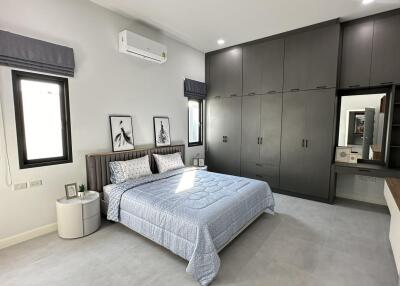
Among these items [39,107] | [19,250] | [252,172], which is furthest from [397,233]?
[39,107]

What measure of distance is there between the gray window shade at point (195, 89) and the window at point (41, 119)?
7.90 feet

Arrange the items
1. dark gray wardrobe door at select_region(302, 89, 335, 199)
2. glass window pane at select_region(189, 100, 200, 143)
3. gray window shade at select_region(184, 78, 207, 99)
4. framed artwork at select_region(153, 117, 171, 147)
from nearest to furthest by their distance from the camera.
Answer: dark gray wardrobe door at select_region(302, 89, 335, 199), framed artwork at select_region(153, 117, 171, 147), gray window shade at select_region(184, 78, 207, 99), glass window pane at select_region(189, 100, 200, 143)

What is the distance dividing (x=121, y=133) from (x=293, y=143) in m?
3.17

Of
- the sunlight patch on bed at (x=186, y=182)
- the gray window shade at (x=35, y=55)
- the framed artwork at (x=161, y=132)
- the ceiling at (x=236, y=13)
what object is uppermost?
the ceiling at (x=236, y=13)

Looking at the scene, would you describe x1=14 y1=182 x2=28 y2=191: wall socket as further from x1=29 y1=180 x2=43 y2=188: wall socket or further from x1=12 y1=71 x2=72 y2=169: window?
x1=12 y1=71 x2=72 y2=169: window

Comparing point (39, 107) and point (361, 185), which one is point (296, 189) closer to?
point (361, 185)

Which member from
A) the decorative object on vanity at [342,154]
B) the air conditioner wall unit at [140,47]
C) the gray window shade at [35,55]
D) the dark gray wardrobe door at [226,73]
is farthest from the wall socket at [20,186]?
the decorative object on vanity at [342,154]

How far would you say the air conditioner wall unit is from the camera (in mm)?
3150

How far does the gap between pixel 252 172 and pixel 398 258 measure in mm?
2784

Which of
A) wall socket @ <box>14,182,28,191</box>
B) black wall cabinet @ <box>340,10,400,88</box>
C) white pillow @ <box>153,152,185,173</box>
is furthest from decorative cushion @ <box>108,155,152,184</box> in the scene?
black wall cabinet @ <box>340,10,400,88</box>

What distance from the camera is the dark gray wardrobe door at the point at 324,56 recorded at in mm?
3471

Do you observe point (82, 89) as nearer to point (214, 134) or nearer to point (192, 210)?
Result: point (192, 210)

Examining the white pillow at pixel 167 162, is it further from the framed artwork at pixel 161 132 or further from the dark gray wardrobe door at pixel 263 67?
the dark gray wardrobe door at pixel 263 67

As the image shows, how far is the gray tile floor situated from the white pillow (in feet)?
3.92
